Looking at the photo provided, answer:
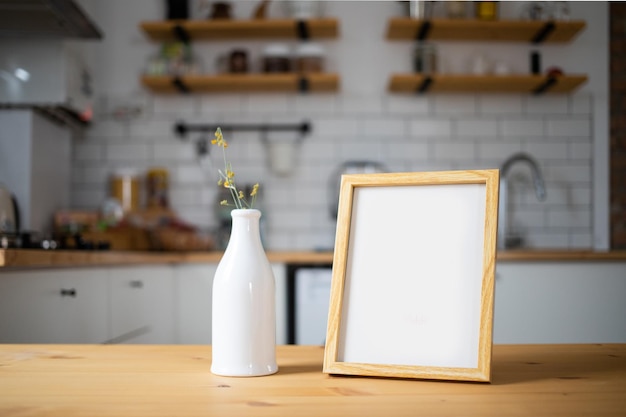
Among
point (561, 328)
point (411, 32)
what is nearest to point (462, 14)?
point (411, 32)

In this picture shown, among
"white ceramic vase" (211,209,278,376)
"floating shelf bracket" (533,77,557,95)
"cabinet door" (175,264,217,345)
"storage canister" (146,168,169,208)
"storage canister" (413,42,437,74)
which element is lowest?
"cabinet door" (175,264,217,345)

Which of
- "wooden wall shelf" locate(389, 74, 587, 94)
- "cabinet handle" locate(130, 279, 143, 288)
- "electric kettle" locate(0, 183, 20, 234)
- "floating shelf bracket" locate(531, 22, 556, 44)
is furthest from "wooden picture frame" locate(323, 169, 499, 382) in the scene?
"floating shelf bracket" locate(531, 22, 556, 44)

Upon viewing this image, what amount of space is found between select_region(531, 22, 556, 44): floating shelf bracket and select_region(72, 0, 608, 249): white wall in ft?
0.41

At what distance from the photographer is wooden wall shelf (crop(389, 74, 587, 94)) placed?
153 inches

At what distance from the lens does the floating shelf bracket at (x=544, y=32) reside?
3.86 m

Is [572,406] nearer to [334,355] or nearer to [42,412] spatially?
[334,355]

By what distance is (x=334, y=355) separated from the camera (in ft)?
2.77

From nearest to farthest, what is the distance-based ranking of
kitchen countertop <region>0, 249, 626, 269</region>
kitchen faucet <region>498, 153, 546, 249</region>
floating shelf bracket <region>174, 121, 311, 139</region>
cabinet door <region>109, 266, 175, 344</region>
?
kitchen countertop <region>0, 249, 626, 269</region>, cabinet door <region>109, 266, 175, 344</region>, kitchen faucet <region>498, 153, 546, 249</region>, floating shelf bracket <region>174, 121, 311, 139</region>

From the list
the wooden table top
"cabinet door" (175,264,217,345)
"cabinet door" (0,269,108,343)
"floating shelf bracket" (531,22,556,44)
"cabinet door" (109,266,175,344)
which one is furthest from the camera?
"floating shelf bracket" (531,22,556,44)

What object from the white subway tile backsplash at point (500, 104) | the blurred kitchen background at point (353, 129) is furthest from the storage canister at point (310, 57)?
the white subway tile backsplash at point (500, 104)

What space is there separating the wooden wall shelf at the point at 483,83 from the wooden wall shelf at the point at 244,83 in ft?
1.22

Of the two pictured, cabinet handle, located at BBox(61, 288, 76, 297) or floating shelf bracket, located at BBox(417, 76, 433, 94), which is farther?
floating shelf bracket, located at BBox(417, 76, 433, 94)

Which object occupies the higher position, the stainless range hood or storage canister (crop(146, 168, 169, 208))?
the stainless range hood

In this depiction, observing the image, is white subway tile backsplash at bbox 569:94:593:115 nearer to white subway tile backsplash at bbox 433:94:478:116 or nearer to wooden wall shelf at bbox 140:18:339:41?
white subway tile backsplash at bbox 433:94:478:116
